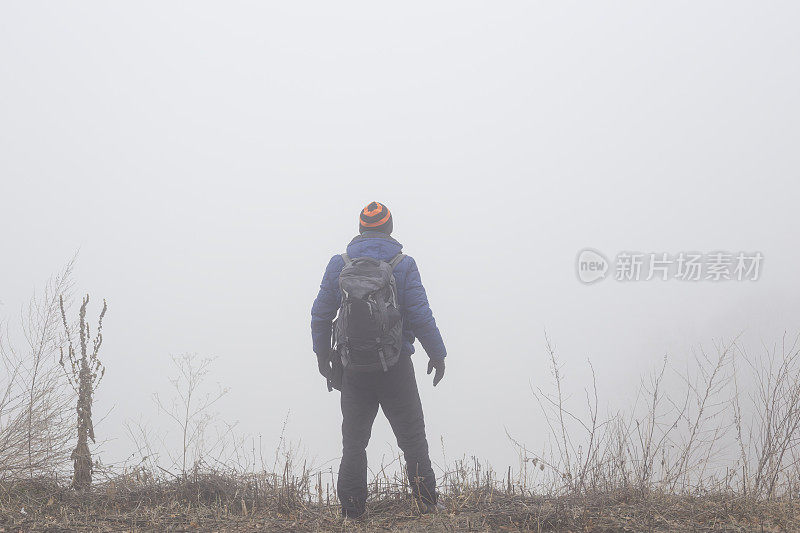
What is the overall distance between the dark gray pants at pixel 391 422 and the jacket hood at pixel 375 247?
0.81 metres

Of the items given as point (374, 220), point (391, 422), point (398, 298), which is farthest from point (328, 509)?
point (374, 220)

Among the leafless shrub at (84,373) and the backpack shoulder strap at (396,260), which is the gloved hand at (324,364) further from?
the leafless shrub at (84,373)

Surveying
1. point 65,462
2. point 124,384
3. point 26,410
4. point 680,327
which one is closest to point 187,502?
point 65,462

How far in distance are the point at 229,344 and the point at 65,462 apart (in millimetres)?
124262

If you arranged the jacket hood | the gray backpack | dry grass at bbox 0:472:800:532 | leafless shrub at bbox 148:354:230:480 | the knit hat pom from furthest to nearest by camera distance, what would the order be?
leafless shrub at bbox 148:354:230:480 < the knit hat pom < the jacket hood < the gray backpack < dry grass at bbox 0:472:800:532

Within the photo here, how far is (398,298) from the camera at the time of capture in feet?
14.7

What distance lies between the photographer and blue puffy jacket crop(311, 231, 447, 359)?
446cm

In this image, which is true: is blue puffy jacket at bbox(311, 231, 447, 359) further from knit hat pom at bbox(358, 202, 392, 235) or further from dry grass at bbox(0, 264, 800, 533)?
dry grass at bbox(0, 264, 800, 533)

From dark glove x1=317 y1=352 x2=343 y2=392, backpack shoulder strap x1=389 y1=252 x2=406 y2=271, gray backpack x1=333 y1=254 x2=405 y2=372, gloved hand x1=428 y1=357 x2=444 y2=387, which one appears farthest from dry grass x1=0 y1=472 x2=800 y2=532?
backpack shoulder strap x1=389 y1=252 x2=406 y2=271

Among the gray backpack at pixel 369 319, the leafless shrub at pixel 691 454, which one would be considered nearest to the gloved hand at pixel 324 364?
the gray backpack at pixel 369 319

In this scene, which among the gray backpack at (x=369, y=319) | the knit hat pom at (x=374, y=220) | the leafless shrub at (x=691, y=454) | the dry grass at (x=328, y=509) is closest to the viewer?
the dry grass at (x=328, y=509)

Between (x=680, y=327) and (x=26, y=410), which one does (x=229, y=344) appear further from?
(x=26, y=410)

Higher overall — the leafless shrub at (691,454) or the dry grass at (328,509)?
the leafless shrub at (691,454)

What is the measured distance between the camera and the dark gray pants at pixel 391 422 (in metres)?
4.43
